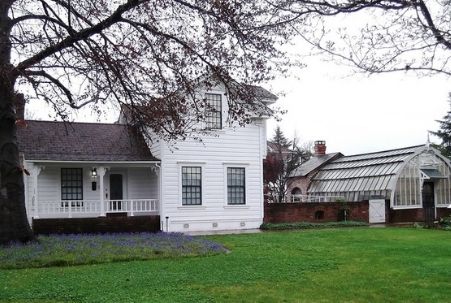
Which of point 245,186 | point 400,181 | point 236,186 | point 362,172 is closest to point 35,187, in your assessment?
point 236,186

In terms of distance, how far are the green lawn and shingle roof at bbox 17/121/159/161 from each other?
9823 millimetres

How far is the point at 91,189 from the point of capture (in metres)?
23.3

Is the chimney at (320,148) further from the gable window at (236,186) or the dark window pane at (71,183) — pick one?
the dark window pane at (71,183)

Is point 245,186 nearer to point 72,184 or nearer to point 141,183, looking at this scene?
point 141,183

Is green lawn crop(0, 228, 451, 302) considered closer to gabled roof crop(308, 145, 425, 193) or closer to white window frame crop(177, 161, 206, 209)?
white window frame crop(177, 161, 206, 209)

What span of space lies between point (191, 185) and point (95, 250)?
31.6ft

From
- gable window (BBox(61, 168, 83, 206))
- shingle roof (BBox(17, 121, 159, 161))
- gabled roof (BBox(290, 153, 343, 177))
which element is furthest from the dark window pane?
gabled roof (BBox(290, 153, 343, 177))

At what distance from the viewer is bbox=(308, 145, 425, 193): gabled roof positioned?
29828mm

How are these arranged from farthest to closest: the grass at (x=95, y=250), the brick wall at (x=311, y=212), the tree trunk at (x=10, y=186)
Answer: the brick wall at (x=311, y=212), the tree trunk at (x=10, y=186), the grass at (x=95, y=250)

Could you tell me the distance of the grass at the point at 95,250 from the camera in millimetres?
12875

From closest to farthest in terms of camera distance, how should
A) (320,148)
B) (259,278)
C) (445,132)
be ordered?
(259,278) < (320,148) < (445,132)

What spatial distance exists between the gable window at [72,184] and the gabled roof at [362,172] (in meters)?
17.1

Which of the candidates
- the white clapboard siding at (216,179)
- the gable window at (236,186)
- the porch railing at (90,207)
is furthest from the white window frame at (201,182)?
the gable window at (236,186)

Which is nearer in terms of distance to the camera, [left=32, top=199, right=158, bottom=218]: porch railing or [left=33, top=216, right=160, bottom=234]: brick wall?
[left=33, top=216, right=160, bottom=234]: brick wall
